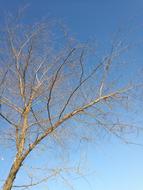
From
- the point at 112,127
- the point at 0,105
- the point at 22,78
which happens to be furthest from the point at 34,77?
the point at 112,127

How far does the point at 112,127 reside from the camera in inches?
575

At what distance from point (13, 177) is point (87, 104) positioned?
9.96ft

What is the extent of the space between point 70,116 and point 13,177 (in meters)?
2.41

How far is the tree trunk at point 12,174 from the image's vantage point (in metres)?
13.5

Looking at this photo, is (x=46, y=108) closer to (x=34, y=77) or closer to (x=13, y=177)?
(x=34, y=77)

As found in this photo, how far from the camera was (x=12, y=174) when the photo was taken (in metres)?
13.6

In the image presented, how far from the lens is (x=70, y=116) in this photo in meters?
14.6

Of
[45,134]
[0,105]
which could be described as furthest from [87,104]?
[0,105]

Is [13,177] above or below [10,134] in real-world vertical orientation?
below

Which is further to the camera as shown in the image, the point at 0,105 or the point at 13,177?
the point at 0,105

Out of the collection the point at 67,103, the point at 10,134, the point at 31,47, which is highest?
the point at 31,47

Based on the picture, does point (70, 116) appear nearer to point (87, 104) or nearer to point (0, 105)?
point (87, 104)

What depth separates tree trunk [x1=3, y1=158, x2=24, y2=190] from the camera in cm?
1348

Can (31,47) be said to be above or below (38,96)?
above
